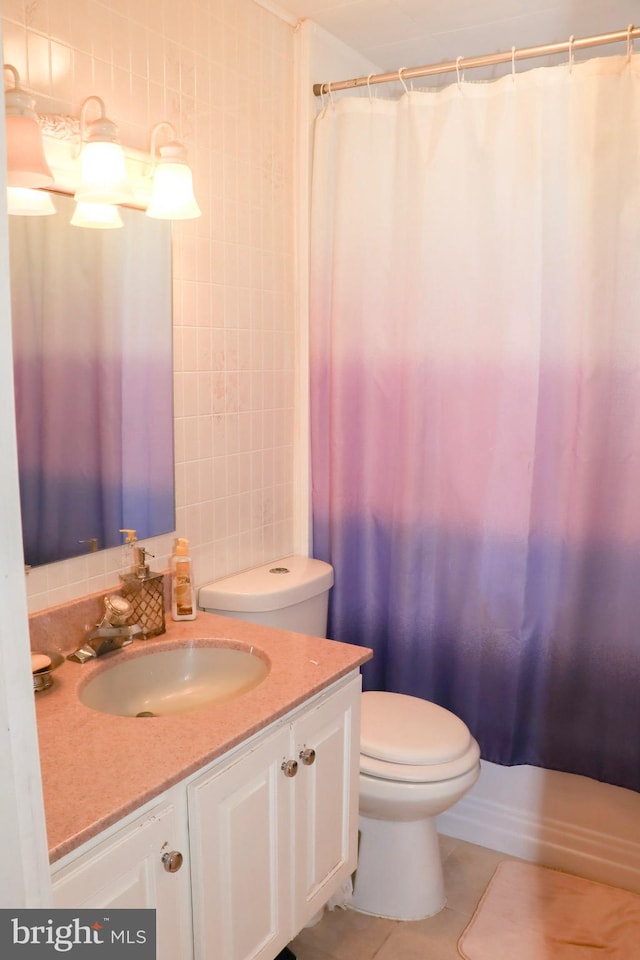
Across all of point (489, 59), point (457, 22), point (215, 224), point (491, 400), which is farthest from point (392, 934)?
point (457, 22)

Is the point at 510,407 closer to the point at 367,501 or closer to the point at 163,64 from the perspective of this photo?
the point at 367,501

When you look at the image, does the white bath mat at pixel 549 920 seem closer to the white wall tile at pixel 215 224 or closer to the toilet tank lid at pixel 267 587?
the toilet tank lid at pixel 267 587

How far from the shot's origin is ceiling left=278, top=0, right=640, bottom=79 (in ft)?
6.39

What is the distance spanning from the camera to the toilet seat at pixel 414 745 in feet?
6.23

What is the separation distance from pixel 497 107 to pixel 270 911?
1.91 metres

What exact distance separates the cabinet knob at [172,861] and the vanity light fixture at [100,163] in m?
1.19

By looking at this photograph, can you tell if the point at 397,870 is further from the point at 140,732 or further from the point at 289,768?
the point at 140,732

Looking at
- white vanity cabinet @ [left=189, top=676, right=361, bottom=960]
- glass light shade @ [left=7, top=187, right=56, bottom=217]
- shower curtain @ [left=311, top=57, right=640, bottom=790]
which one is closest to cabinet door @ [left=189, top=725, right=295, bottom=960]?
white vanity cabinet @ [left=189, top=676, right=361, bottom=960]

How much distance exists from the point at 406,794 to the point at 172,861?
0.84 metres

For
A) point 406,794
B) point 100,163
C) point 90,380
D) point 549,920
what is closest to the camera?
point 100,163

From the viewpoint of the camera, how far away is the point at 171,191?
1646mm

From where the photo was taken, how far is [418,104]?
2.08m

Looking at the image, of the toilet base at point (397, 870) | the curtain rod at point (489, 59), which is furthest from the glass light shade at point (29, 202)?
the toilet base at point (397, 870)

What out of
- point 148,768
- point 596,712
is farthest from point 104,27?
point 596,712
